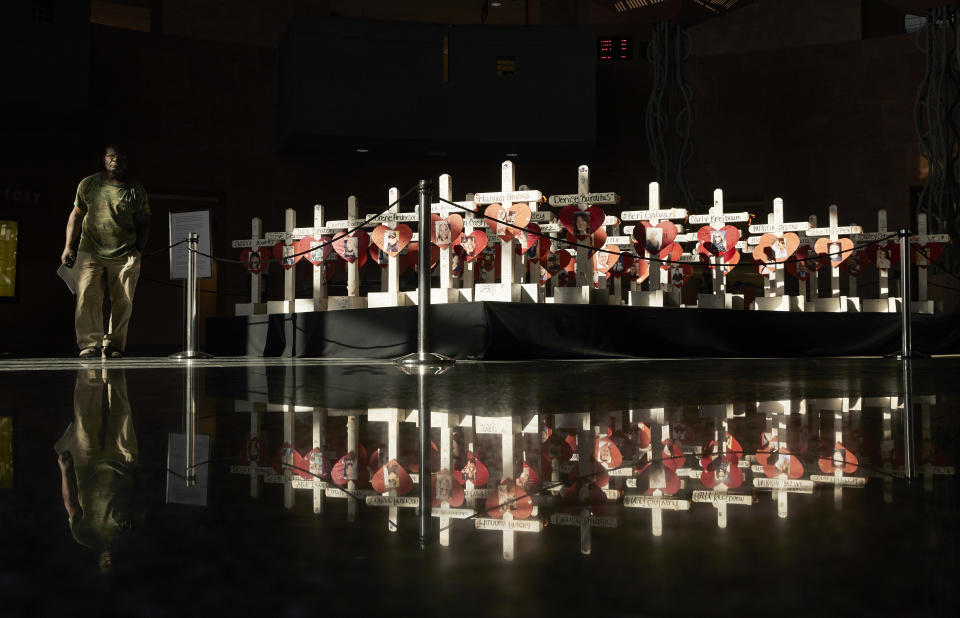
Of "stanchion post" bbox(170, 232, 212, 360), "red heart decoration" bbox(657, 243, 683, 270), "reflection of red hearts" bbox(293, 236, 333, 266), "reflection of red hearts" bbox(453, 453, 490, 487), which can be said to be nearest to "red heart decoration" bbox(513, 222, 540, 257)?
"red heart decoration" bbox(657, 243, 683, 270)

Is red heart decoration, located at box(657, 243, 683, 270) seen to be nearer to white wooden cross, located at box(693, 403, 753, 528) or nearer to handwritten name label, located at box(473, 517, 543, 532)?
white wooden cross, located at box(693, 403, 753, 528)

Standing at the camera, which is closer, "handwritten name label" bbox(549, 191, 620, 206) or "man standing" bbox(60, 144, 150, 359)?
"handwritten name label" bbox(549, 191, 620, 206)

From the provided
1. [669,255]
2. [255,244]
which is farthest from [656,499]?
[255,244]

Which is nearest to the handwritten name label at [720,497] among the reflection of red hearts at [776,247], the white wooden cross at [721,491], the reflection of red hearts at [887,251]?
the white wooden cross at [721,491]

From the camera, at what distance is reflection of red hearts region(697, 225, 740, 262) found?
6004 mm

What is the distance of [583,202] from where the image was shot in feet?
17.8

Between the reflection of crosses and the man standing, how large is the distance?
5359 millimetres

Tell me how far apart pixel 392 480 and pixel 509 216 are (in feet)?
14.0

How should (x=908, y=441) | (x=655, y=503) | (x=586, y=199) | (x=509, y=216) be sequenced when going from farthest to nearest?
1. (x=586, y=199)
2. (x=509, y=216)
3. (x=908, y=441)
4. (x=655, y=503)

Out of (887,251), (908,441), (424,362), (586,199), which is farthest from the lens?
(887,251)

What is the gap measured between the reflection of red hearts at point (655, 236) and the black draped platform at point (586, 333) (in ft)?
1.70

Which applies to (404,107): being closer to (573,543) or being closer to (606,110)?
(606,110)

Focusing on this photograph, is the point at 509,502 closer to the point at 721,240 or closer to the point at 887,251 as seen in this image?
the point at 721,240

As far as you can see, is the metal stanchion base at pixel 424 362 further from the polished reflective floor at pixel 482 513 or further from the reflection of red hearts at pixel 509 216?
the polished reflective floor at pixel 482 513
